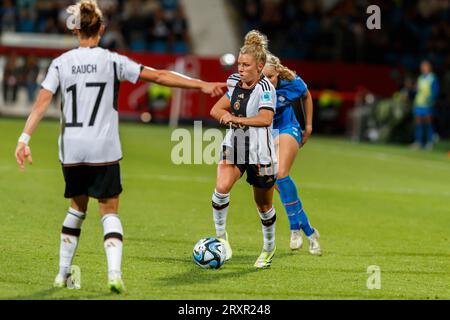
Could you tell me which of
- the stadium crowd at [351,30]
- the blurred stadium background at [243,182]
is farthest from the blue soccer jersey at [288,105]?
the stadium crowd at [351,30]

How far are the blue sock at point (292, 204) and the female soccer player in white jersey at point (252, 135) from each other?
4.02 feet

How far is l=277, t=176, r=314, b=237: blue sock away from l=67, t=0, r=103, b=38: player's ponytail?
395cm

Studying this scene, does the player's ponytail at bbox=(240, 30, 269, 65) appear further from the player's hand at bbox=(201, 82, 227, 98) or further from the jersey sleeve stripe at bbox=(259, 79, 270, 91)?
the player's hand at bbox=(201, 82, 227, 98)

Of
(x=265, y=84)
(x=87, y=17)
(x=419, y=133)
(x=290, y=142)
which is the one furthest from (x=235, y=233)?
(x=419, y=133)

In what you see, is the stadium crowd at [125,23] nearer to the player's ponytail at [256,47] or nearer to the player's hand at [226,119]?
the player's ponytail at [256,47]

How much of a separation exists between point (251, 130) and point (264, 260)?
129 centimetres

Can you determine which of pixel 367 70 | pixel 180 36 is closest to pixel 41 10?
pixel 180 36

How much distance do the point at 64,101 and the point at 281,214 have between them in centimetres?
733

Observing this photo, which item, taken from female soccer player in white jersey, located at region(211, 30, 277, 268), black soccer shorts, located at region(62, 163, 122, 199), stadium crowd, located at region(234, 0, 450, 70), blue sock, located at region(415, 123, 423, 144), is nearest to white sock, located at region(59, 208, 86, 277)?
black soccer shorts, located at region(62, 163, 122, 199)

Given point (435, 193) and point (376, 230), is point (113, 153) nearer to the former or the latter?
point (376, 230)

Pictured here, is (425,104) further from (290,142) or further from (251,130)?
(251,130)

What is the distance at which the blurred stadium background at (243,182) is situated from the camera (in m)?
9.98

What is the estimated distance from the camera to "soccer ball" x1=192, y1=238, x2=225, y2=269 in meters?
10.3

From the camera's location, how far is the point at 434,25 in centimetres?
3772
